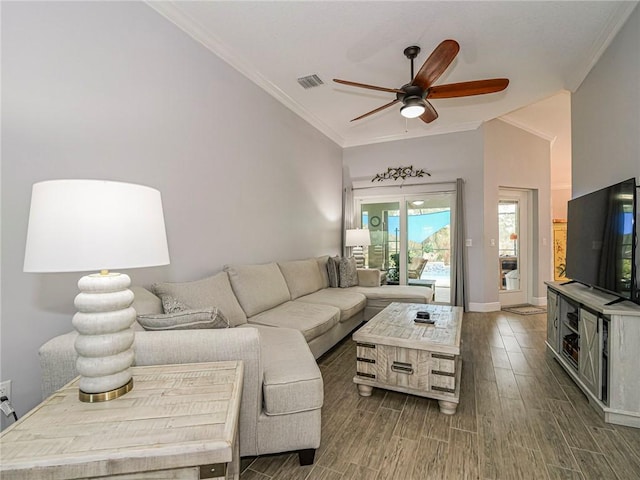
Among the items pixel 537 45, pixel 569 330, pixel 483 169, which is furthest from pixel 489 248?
pixel 537 45

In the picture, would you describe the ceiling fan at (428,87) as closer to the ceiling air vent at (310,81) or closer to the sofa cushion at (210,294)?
the ceiling air vent at (310,81)

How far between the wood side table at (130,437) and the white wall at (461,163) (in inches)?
181

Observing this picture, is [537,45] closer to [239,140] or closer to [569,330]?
[569,330]

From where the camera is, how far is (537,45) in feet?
9.09

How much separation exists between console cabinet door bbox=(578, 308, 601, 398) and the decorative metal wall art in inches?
130

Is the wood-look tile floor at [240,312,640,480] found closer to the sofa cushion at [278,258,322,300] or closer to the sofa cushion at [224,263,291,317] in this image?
the sofa cushion at [224,263,291,317]

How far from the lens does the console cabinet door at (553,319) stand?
2.86 m

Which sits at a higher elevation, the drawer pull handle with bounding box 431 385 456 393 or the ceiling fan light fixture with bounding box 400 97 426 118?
the ceiling fan light fixture with bounding box 400 97 426 118

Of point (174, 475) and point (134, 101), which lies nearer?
point (174, 475)

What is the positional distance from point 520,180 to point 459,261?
1805mm

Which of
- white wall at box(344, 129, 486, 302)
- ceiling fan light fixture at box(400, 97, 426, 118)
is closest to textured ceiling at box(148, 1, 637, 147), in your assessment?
ceiling fan light fixture at box(400, 97, 426, 118)

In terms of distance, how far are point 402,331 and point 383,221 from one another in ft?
11.3

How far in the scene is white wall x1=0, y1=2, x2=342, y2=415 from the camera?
1.53 metres

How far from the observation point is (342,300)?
340cm
